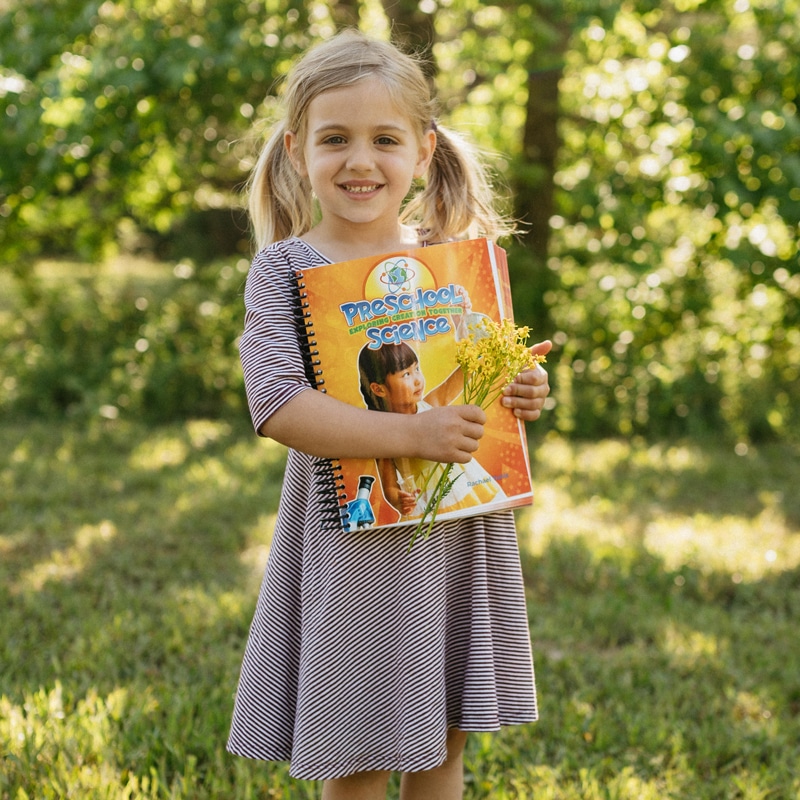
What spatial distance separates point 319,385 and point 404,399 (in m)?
0.15

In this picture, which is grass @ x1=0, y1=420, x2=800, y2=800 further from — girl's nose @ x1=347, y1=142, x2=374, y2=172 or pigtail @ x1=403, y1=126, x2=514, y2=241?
girl's nose @ x1=347, y1=142, x2=374, y2=172

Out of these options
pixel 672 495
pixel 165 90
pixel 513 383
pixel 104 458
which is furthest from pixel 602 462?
pixel 513 383

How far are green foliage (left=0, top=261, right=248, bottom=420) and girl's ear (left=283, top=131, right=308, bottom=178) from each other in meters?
4.44

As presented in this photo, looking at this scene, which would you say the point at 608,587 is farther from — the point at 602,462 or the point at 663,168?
the point at 663,168

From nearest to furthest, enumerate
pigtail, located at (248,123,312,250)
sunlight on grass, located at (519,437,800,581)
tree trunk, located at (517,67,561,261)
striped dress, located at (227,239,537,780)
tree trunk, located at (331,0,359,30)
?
striped dress, located at (227,239,537,780) < pigtail, located at (248,123,312,250) < sunlight on grass, located at (519,437,800,581) < tree trunk, located at (331,0,359,30) < tree trunk, located at (517,67,561,261)

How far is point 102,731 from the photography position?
2.39 metres

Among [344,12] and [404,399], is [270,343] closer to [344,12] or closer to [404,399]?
[404,399]

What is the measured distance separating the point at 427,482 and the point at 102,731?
1.33m

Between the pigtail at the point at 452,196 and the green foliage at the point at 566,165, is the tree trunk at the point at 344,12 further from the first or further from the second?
the pigtail at the point at 452,196

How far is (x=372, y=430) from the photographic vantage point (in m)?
1.54

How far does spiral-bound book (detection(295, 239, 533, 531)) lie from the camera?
157 cm

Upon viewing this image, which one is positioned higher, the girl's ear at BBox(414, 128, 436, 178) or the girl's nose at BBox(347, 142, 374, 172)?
the girl's ear at BBox(414, 128, 436, 178)

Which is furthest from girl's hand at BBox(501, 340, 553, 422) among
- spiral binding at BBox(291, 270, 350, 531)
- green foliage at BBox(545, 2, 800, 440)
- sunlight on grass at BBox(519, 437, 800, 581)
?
green foliage at BBox(545, 2, 800, 440)

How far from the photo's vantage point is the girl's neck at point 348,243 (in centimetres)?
173
